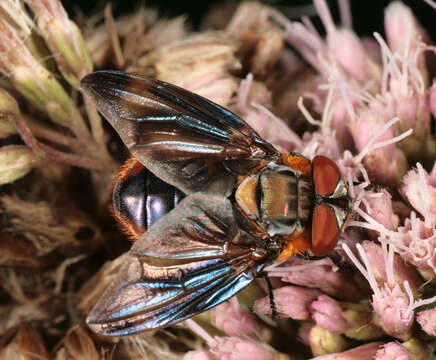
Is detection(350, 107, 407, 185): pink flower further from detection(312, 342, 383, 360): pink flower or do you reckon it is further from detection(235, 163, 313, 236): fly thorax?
detection(312, 342, 383, 360): pink flower

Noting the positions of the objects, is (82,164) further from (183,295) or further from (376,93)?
(376,93)

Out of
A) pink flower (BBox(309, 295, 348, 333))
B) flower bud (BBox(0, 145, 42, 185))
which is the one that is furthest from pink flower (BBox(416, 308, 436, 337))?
flower bud (BBox(0, 145, 42, 185))

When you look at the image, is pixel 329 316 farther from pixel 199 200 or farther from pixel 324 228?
pixel 199 200

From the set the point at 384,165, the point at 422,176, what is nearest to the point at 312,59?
the point at 384,165

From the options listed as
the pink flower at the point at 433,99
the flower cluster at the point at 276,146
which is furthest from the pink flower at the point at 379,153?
the pink flower at the point at 433,99

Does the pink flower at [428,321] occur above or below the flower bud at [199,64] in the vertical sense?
below

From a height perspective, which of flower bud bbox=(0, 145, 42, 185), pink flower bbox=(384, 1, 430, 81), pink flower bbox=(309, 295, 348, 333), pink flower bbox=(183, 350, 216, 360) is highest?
flower bud bbox=(0, 145, 42, 185)

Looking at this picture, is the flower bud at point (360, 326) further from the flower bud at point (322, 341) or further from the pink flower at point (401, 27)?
the pink flower at point (401, 27)
